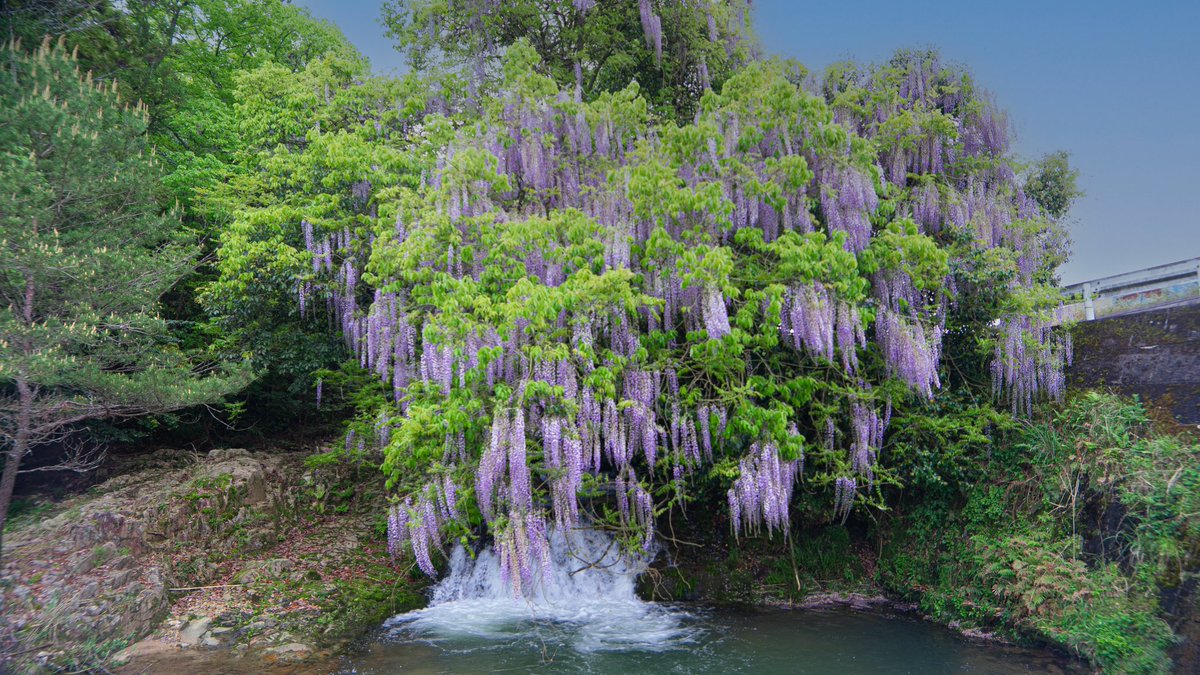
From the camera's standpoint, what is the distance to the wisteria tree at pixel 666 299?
8484mm

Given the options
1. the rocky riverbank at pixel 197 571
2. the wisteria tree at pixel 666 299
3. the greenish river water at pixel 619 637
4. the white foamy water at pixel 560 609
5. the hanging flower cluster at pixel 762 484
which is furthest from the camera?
the white foamy water at pixel 560 609

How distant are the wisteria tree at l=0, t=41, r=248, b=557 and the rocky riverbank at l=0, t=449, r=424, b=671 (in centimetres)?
132

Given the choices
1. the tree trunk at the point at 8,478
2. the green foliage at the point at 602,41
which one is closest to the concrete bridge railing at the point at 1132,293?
the green foliage at the point at 602,41

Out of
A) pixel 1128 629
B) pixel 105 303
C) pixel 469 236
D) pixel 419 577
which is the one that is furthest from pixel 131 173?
pixel 1128 629

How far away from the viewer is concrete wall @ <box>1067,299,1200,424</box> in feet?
32.9

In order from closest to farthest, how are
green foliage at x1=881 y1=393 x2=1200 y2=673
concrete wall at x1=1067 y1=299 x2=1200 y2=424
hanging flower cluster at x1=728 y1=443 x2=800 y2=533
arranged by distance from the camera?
green foliage at x1=881 y1=393 x2=1200 y2=673
hanging flower cluster at x1=728 y1=443 x2=800 y2=533
concrete wall at x1=1067 y1=299 x2=1200 y2=424

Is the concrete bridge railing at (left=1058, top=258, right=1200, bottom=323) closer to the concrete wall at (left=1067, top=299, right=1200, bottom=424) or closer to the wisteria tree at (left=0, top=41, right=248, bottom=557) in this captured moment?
the concrete wall at (left=1067, top=299, right=1200, bottom=424)

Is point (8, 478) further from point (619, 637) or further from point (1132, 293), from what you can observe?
point (1132, 293)

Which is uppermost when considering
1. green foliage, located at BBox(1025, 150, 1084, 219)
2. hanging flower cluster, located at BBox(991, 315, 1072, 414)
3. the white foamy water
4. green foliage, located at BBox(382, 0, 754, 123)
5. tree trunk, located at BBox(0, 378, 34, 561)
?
green foliage, located at BBox(382, 0, 754, 123)

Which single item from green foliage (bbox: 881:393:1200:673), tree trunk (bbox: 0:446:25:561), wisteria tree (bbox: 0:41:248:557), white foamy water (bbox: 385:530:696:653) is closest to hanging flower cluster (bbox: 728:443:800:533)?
white foamy water (bbox: 385:530:696:653)

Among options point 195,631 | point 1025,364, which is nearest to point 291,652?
point 195,631

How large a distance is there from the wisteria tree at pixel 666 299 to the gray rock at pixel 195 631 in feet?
9.70

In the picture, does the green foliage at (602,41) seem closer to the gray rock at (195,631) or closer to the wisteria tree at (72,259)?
the wisteria tree at (72,259)

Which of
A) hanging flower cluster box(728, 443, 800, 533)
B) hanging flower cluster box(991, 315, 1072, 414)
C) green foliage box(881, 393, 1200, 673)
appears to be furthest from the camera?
hanging flower cluster box(991, 315, 1072, 414)
